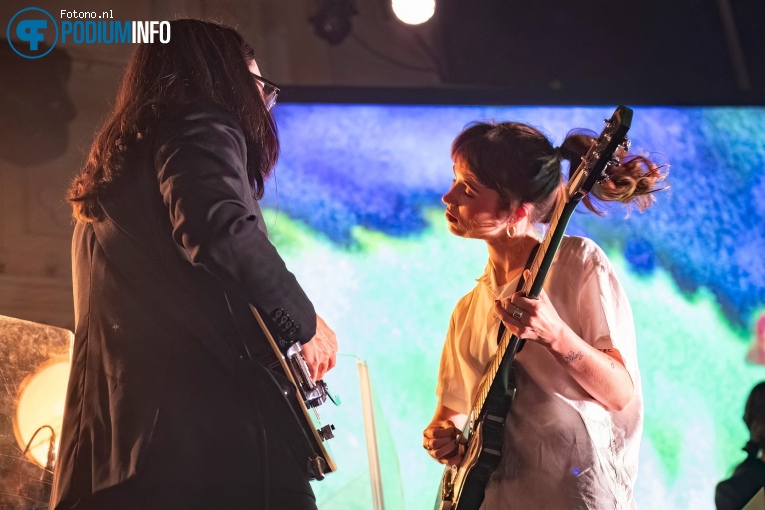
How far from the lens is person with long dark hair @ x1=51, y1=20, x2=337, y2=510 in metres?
1.27

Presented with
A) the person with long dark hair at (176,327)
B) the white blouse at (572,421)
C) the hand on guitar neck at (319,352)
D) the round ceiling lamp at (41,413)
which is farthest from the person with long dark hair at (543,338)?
the round ceiling lamp at (41,413)

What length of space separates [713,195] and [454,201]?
4.79 feet

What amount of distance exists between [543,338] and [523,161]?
552 millimetres

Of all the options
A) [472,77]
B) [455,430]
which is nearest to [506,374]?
[455,430]

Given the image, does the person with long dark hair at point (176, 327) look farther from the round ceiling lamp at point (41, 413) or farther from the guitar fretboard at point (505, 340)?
the round ceiling lamp at point (41, 413)

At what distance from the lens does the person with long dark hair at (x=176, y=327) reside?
127 centimetres

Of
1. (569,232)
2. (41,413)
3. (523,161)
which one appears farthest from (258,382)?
(569,232)

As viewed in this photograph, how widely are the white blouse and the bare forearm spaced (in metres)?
0.05

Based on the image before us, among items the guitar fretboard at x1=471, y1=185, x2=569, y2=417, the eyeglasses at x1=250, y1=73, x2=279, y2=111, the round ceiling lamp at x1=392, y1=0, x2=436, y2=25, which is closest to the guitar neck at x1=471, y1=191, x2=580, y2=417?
the guitar fretboard at x1=471, y1=185, x2=569, y2=417

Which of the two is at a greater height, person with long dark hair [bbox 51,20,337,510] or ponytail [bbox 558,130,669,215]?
ponytail [bbox 558,130,669,215]

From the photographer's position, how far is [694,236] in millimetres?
2936

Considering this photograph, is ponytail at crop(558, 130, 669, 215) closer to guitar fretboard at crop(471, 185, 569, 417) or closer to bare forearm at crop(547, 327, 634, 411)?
guitar fretboard at crop(471, 185, 569, 417)

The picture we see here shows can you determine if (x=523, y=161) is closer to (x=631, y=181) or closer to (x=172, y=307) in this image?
(x=631, y=181)

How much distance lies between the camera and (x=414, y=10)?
321 cm
